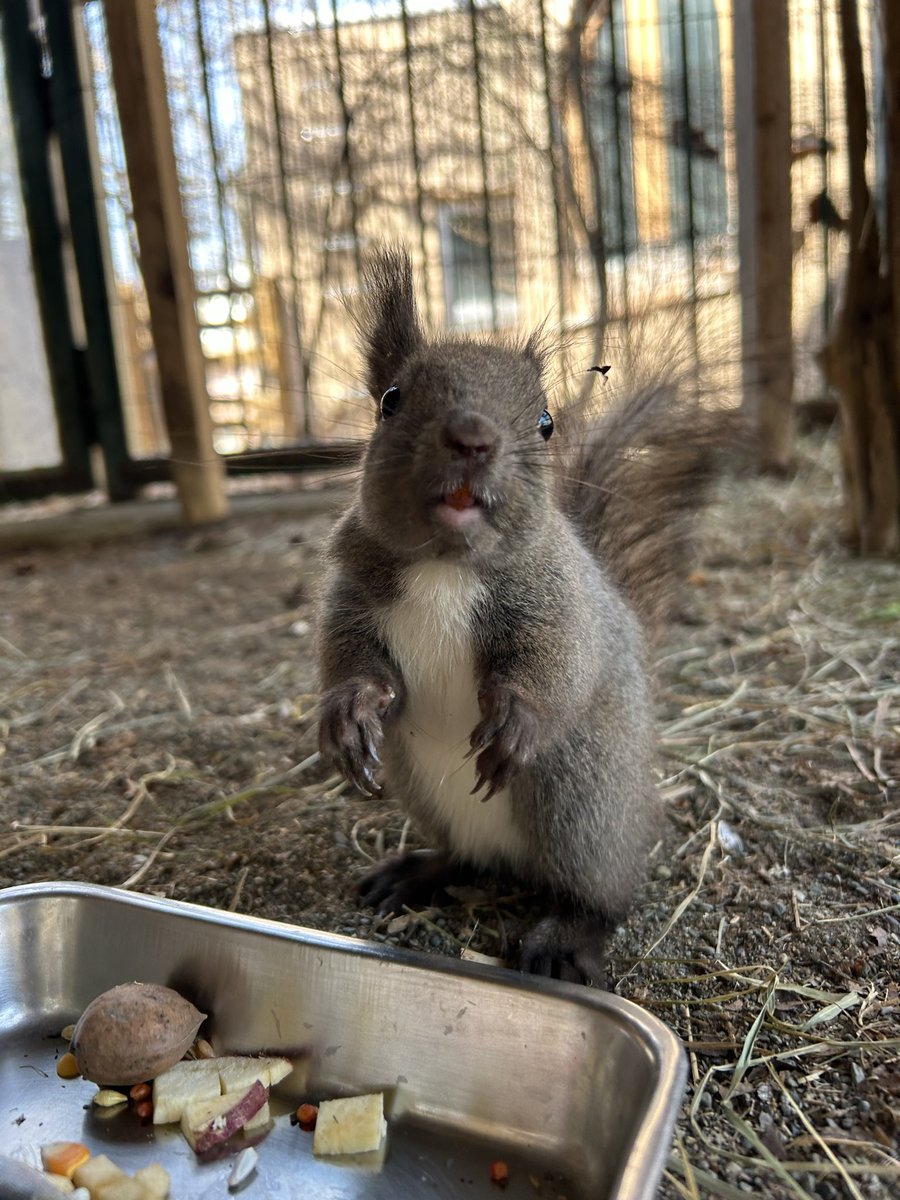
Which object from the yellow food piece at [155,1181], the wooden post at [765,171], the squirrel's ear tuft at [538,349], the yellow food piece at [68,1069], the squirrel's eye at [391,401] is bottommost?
the yellow food piece at [155,1181]

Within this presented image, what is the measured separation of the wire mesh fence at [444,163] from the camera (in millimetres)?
5027

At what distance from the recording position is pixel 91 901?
1.66 m

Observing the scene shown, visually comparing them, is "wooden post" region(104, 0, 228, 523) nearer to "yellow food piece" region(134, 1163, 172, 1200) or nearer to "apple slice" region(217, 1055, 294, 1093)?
"apple slice" region(217, 1055, 294, 1093)

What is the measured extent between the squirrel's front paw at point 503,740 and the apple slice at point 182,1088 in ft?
1.76

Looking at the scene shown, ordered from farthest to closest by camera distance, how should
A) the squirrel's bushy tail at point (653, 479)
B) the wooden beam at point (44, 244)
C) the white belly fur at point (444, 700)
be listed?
the wooden beam at point (44, 244)
the squirrel's bushy tail at point (653, 479)
the white belly fur at point (444, 700)

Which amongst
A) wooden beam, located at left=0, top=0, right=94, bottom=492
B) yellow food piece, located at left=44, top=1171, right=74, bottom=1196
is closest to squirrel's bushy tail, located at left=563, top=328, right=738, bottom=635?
yellow food piece, located at left=44, top=1171, right=74, bottom=1196

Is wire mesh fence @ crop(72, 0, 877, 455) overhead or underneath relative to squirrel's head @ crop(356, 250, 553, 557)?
overhead

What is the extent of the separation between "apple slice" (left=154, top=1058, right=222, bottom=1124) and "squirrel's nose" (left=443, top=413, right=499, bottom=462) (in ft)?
3.00

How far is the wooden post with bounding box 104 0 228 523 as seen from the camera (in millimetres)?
4375

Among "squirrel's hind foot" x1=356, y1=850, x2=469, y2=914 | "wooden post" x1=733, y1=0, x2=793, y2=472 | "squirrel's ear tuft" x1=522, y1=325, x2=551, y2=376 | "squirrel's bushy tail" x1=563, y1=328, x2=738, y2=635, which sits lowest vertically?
"squirrel's hind foot" x1=356, y1=850, x2=469, y2=914

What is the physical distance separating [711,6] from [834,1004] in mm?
5405

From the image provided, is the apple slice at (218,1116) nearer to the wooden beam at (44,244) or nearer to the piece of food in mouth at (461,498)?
the piece of food in mouth at (461,498)

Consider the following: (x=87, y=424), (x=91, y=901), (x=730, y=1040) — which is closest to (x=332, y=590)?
(x=91, y=901)

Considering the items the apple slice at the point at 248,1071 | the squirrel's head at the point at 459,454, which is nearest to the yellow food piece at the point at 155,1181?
the apple slice at the point at 248,1071
